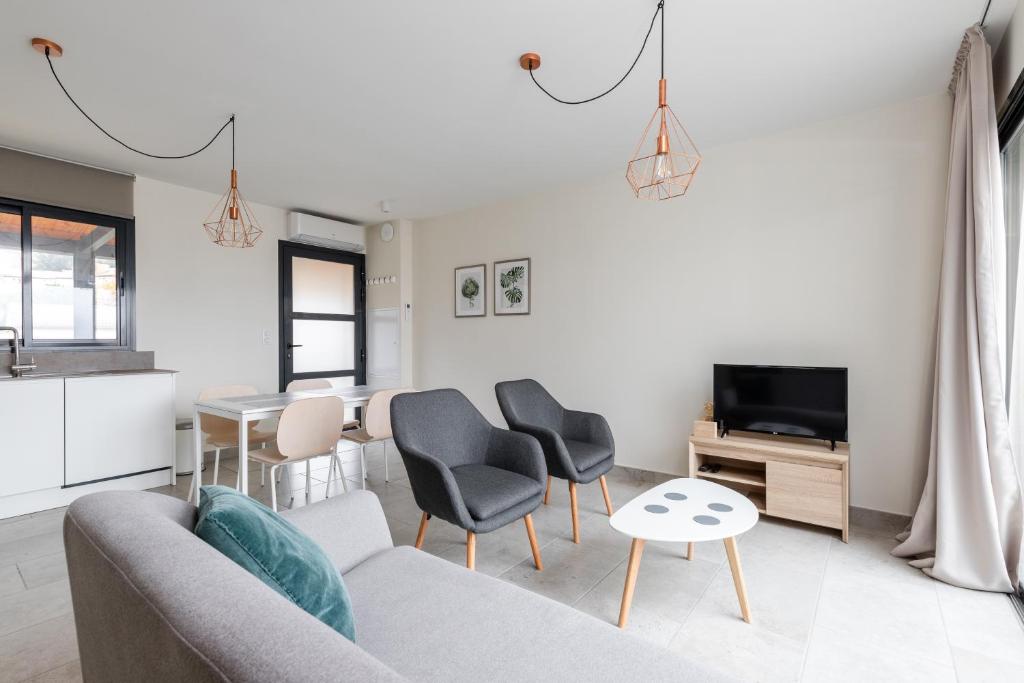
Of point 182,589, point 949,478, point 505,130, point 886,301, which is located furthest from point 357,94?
point 949,478

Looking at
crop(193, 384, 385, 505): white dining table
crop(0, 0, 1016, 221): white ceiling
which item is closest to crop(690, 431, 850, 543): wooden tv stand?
crop(0, 0, 1016, 221): white ceiling

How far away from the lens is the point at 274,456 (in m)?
3.18

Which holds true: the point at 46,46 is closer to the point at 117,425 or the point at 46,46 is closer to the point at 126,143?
the point at 126,143

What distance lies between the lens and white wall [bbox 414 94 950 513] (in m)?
2.89

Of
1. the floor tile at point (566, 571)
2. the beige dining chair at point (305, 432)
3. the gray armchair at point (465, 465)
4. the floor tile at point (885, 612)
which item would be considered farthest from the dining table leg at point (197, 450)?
the floor tile at point (885, 612)

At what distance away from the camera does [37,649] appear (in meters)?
1.84

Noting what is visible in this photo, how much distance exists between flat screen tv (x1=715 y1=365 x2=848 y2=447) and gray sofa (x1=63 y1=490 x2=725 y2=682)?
2388mm

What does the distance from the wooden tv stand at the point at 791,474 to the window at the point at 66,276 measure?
466 cm

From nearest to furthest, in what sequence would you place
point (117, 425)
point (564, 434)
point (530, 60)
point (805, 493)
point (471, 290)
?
point (530, 60) → point (805, 493) → point (564, 434) → point (117, 425) → point (471, 290)

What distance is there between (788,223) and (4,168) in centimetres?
550

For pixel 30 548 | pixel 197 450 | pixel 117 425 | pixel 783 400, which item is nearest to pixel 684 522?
pixel 783 400

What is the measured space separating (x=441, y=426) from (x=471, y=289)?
2562mm

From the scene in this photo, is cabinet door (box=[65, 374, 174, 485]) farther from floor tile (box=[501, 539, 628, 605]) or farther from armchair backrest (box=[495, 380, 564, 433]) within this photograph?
floor tile (box=[501, 539, 628, 605])

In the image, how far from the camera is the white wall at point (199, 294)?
421 centimetres
